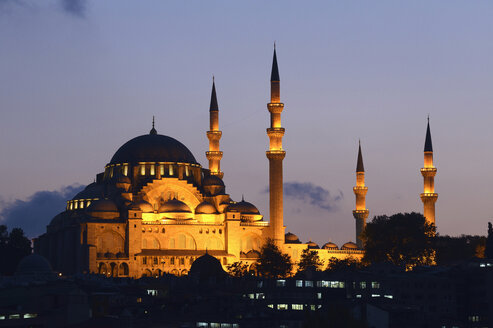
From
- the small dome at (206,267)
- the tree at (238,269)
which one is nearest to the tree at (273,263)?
the tree at (238,269)

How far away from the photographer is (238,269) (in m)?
122

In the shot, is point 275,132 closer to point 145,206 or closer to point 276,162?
point 276,162

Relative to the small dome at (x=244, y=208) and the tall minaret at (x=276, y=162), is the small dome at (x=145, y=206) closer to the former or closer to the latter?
the small dome at (x=244, y=208)

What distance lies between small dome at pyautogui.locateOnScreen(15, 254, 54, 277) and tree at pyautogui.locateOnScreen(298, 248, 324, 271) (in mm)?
24034

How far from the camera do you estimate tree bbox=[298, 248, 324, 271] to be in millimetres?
126562

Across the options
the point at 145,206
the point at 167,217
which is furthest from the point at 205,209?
the point at 145,206

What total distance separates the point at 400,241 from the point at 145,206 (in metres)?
24.5

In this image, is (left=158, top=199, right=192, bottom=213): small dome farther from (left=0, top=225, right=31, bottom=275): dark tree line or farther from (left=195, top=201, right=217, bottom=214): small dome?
(left=0, top=225, right=31, bottom=275): dark tree line

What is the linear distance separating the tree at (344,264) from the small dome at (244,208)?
8.87 meters

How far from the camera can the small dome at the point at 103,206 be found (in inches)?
4990

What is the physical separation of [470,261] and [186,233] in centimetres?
2955

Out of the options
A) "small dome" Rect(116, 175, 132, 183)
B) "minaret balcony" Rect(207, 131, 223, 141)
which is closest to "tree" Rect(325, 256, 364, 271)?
"minaret balcony" Rect(207, 131, 223, 141)

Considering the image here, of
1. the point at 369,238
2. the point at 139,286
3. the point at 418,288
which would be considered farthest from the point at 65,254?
the point at 418,288

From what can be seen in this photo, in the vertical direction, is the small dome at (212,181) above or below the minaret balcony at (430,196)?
above
